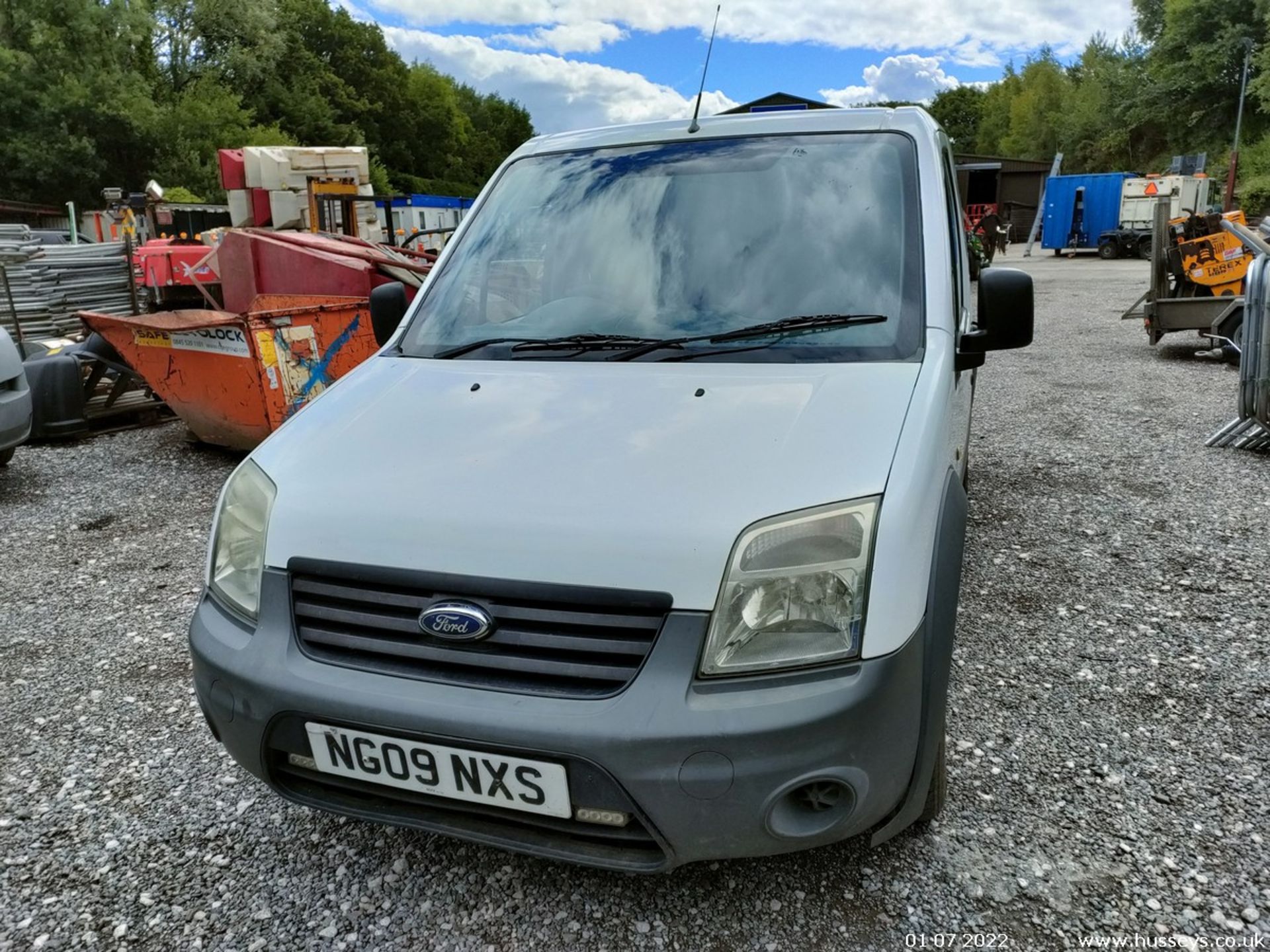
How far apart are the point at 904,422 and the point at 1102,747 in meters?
1.47

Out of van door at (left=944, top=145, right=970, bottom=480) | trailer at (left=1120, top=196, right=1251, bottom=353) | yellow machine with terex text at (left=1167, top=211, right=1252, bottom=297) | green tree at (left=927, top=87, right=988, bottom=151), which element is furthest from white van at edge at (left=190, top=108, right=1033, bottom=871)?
green tree at (left=927, top=87, right=988, bottom=151)

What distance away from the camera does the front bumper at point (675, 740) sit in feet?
5.73

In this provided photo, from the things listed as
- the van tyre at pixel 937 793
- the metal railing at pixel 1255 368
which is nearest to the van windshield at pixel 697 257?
the van tyre at pixel 937 793

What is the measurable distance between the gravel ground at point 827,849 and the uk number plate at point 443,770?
0.47m

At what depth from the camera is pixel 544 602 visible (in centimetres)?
187

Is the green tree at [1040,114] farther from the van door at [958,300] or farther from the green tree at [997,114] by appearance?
the van door at [958,300]

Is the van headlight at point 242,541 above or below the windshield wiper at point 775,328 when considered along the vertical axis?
below

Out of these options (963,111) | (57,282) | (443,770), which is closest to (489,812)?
(443,770)

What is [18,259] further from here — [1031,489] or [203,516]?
[1031,489]

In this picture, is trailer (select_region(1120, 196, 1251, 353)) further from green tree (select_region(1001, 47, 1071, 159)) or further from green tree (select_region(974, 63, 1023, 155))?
green tree (select_region(974, 63, 1023, 155))

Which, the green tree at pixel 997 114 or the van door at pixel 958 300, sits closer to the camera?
the van door at pixel 958 300

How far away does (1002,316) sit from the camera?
2.73 metres

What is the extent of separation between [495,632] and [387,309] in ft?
5.87

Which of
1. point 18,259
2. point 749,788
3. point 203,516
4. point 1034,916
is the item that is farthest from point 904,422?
point 18,259
